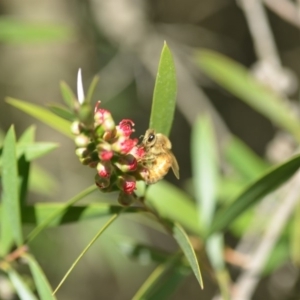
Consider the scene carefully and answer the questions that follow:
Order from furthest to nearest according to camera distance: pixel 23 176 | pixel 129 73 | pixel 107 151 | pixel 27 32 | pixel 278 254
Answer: pixel 129 73
pixel 27 32
pixel 278 254
pixel 23 176
pixel 107 151

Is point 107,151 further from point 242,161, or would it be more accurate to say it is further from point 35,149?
point 242,161

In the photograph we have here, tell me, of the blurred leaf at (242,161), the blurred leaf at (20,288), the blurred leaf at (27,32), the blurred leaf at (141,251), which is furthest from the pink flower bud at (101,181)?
the blurred leaf at (27,32)

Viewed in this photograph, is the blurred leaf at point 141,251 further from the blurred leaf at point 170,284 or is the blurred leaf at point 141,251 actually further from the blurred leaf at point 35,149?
the blurred leaf at point 35,149

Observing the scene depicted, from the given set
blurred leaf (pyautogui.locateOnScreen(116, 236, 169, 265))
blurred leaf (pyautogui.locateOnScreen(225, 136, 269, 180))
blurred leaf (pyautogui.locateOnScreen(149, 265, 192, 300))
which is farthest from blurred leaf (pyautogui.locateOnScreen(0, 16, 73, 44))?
blurred leaf (pyautogui.locateOnScreen(149, 265, 192, 300))

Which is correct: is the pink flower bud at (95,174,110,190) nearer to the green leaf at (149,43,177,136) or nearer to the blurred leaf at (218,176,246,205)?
the green leaf at (149,43,177,136)

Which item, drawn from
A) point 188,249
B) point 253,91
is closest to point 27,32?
point 253,91

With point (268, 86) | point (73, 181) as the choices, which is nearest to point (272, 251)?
point (268, 86)
